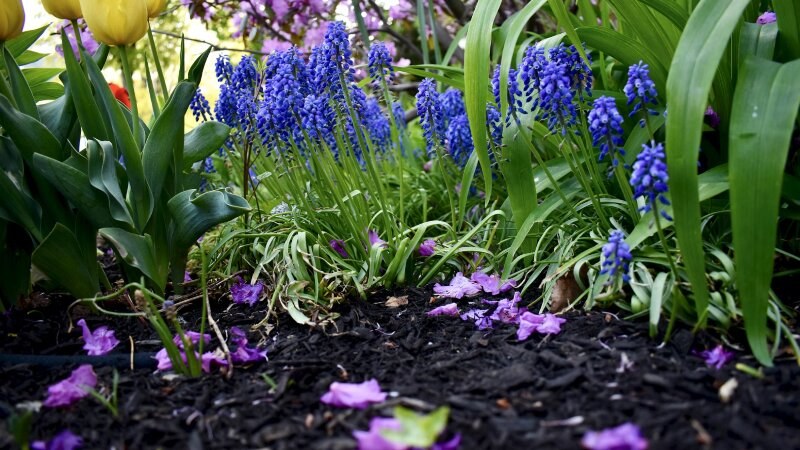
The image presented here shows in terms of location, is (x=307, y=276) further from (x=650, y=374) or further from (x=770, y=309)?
(x=770, y=309)

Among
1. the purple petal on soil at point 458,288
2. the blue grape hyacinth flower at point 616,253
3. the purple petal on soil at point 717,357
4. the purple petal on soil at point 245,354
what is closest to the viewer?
the purple petal on soil at point 717,357

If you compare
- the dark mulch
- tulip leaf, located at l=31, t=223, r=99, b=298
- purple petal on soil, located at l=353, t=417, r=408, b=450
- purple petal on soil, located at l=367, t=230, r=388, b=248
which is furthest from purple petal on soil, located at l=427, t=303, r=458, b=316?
tulip leaf, located at l=31, t=223, r=99, b=298

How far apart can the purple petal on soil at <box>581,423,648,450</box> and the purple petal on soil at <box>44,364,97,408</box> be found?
0.97 meters

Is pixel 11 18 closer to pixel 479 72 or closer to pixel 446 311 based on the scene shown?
pixel 479 72

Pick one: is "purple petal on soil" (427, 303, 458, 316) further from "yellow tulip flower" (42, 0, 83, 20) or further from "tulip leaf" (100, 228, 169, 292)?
"yellow tulip flower" (42, 0, 83, 20)

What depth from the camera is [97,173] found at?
1736 mm

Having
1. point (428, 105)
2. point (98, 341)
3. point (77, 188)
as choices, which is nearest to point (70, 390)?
point (98, 341)

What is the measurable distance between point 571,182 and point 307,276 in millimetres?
844

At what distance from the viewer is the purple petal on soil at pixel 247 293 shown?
2037mm

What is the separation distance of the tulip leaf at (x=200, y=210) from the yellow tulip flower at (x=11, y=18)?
569 millimetres

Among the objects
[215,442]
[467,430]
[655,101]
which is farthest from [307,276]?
[655,101]

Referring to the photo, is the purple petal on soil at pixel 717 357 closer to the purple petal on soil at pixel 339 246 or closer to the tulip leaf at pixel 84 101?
the purple petal on soil at pixel 339 246

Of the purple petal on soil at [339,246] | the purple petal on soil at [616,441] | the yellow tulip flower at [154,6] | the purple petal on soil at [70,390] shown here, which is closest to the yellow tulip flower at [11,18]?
the yellow tulip flower at [154,6]

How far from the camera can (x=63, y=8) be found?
183 cm
